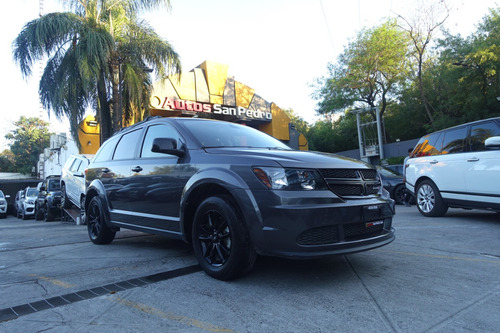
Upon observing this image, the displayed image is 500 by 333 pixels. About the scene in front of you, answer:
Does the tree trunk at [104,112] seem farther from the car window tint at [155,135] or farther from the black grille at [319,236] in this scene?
the black grille at [319,236]

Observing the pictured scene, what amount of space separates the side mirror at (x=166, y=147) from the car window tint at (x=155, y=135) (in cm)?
28

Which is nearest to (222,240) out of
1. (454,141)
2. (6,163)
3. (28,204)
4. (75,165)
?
(454,141)

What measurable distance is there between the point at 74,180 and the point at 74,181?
0.03m

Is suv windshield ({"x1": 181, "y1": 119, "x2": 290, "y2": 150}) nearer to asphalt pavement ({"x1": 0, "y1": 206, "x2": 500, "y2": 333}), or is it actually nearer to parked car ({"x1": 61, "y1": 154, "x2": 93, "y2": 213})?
asphalt pavement ({"x1": 0, "y1": 206, "x2": 500, "y2": 333})

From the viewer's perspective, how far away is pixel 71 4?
540 inches

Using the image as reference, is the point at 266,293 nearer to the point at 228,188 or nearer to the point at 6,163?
the point at 228,188

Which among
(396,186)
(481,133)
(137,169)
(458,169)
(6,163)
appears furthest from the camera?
(6,163)

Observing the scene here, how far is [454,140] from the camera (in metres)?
6.80

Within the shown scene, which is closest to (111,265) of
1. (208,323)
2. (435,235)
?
(208,323)

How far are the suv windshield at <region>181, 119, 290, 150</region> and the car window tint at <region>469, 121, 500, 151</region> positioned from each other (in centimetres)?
401

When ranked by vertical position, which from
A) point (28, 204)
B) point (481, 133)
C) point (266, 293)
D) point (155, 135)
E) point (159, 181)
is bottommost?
point (266, 293)

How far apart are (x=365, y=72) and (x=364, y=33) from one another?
3102 millimetres

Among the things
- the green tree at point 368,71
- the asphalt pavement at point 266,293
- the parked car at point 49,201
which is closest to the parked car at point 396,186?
the asphalt pavement at point 266,293

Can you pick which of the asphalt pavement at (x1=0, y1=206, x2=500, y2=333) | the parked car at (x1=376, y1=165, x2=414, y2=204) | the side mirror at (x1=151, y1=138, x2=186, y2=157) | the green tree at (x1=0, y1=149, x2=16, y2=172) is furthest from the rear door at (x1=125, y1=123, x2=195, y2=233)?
the green tree at (x1=0, y1=149, x2=16, y2=172)
